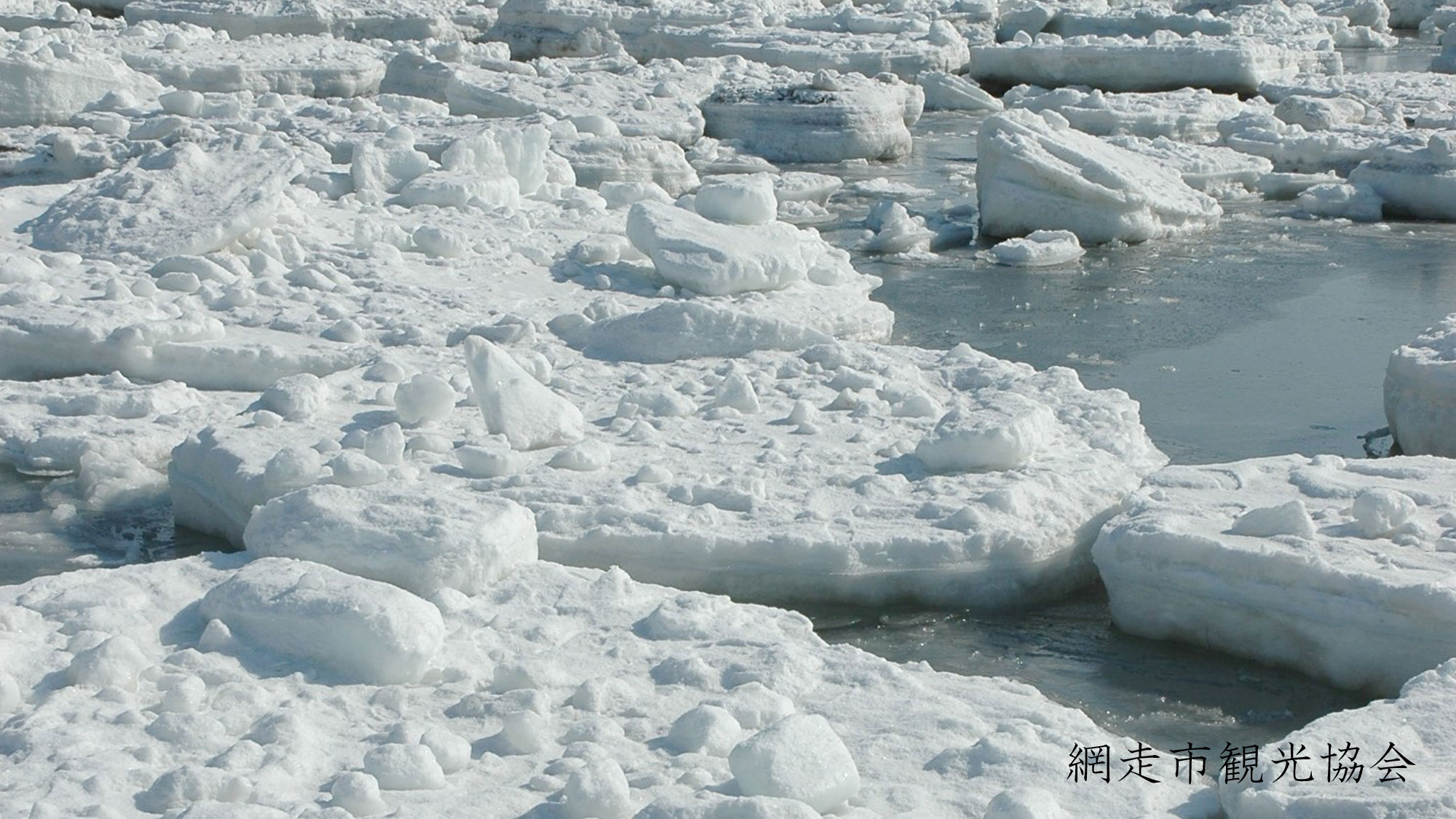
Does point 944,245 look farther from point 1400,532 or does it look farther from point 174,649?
point 174,649

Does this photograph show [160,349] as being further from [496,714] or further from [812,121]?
[812,121]

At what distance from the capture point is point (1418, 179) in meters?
8.86

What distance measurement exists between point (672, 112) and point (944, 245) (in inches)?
110

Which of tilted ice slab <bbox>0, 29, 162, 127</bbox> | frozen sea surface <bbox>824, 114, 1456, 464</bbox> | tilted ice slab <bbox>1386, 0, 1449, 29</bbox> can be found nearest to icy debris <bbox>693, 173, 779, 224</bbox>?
frozen sea surface <bbox>824, 114, 1456, 464</bbox>

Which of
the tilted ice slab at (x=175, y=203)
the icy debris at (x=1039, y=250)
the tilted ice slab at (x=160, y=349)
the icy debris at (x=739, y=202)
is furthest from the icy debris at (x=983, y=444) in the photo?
the icy debris at (x=1039, y=250)

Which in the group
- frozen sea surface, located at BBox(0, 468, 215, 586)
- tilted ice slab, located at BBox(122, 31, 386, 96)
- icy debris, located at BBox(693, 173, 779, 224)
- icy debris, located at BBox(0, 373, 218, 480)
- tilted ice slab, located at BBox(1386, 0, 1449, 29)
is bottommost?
tilted ice slab, located at BBox(1386, 0, 1449, 29)

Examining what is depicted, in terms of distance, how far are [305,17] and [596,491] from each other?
36.7 feet

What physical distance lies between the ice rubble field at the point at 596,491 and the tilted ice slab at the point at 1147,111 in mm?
1702

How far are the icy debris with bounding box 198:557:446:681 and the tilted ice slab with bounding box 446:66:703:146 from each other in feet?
21.5

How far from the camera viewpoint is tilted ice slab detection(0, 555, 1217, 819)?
110 inches

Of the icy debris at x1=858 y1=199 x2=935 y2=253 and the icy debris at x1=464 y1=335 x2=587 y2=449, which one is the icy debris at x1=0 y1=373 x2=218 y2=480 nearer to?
the icy debris at x1=464 y1=335 x2=587 y2=449

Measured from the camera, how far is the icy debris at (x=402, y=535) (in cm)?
359

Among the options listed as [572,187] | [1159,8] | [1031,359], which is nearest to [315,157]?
[572,187]

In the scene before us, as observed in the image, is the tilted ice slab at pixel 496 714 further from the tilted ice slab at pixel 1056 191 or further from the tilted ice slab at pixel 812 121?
the tilted ice slab at pixel 812 121
